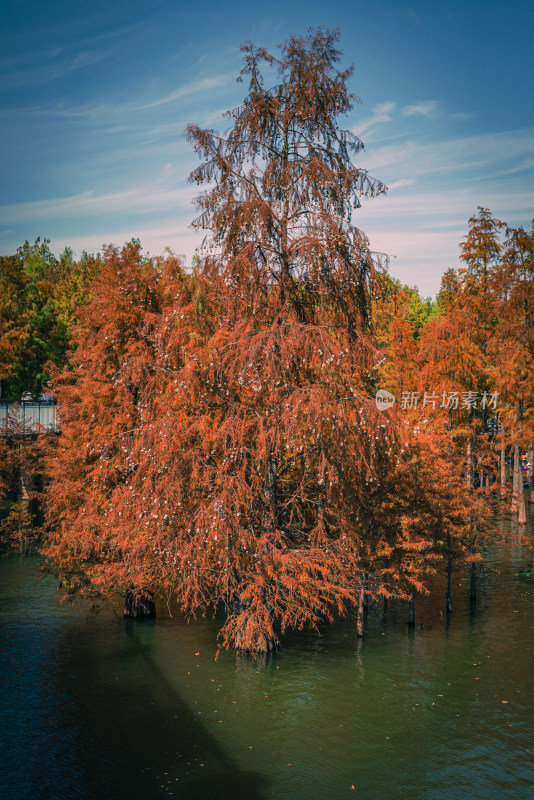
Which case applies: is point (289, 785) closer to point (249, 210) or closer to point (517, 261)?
point (249, 210)

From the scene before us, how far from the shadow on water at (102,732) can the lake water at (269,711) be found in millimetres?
41

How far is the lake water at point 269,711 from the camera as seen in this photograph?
43.0 ft

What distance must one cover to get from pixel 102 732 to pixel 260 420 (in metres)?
7.64

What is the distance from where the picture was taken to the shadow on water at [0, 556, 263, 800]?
12.8m

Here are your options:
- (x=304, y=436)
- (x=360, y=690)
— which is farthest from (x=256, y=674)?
(x=304, y=436)

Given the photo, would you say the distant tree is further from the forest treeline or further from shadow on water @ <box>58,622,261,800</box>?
shadow on water @ <box>58,622,261,800</box>

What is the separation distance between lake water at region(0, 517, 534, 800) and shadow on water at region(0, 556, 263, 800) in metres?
0.04

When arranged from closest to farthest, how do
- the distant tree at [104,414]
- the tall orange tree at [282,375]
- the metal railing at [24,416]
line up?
the tall orange tree at [282,375] → the distant tree at [104,414] → the metal railing at [24,416]

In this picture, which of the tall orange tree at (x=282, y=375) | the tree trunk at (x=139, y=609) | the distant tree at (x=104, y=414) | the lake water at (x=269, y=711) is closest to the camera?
the lake water at (x=269, y=711)

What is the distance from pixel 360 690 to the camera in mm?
17969

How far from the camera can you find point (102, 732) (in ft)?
49.9

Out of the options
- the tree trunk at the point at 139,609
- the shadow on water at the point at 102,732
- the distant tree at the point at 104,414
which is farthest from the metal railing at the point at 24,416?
the shadow on water at the point at 102,732
